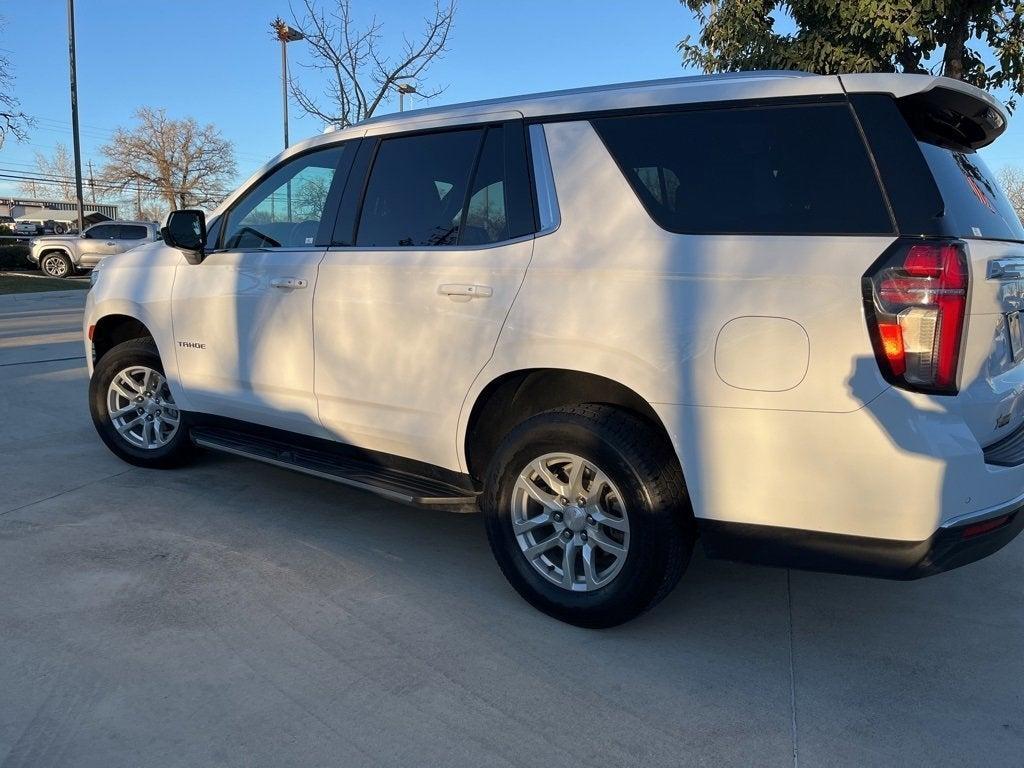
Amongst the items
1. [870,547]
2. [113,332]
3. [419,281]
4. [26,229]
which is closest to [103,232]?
[113,332]

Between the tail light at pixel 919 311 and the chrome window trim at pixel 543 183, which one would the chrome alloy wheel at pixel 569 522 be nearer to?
the chrome window trim at pixel 543 183

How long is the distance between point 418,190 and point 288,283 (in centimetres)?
80

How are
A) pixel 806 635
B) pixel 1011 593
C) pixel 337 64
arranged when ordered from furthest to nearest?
pixel 337 64 < pixel 1011 593 < pixel 806 635

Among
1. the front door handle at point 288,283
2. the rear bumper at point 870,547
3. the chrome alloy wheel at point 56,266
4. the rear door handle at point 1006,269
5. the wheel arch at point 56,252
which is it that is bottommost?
the rear bumper at point 870,547

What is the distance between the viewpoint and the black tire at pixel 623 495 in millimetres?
2932

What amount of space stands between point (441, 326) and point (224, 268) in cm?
162

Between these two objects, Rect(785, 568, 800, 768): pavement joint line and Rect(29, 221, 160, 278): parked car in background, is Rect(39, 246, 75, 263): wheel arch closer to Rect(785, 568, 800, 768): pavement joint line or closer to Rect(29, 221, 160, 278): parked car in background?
Rect(29, 221, 160, 278): parked car in background

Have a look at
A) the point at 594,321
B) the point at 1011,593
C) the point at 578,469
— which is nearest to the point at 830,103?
the point at 594,321

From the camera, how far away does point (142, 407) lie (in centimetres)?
512

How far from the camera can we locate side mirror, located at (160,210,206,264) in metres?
4.52

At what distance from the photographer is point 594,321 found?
9.86 ft

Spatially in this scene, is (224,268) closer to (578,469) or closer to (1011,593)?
(578,469)

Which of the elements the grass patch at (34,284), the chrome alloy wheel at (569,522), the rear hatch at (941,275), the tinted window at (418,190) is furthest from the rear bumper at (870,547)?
the grass patch at (34,284)

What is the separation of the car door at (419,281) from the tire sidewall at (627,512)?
330 mm
